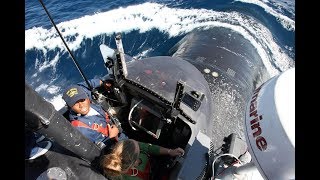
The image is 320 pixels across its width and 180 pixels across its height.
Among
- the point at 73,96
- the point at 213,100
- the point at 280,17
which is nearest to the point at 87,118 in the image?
the point at 73,96

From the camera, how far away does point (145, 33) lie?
1182 cm

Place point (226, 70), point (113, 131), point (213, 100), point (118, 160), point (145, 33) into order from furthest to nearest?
point (145, 33) < point (226, 70) < point (213, 100) < point (113, 131) < point (118, 160)

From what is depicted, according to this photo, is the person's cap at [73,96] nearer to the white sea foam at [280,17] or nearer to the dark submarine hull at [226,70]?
the dark submarine hull at [226,70]

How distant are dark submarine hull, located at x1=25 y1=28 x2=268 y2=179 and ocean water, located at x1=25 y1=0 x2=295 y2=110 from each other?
95 cm

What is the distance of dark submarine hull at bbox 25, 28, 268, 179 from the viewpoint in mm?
3055

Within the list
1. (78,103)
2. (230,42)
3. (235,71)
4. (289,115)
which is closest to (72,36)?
(230,42)

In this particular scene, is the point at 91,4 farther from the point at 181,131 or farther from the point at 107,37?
the point at 181,131

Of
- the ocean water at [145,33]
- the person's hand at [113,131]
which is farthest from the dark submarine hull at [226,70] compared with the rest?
the person's hand at [113,131]

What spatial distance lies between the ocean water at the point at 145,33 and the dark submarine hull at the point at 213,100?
95 cm

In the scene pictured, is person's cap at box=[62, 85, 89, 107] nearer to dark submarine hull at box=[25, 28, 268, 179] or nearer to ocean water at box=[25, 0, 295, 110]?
dark submarine hull at box=[25, 28, 268, 179]

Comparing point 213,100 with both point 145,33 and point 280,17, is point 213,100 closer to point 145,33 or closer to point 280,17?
point 145,33

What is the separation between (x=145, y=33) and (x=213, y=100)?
5995 millimetres

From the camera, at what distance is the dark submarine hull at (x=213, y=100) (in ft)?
10.0
